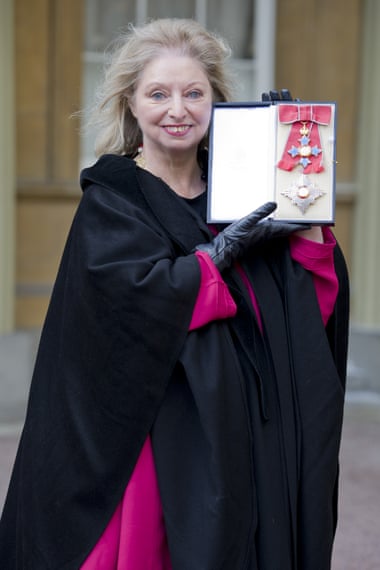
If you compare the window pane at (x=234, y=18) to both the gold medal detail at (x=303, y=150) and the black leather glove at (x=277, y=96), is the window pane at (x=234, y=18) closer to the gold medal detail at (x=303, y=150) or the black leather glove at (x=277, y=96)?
the black leather glove at (x=277, y=96)

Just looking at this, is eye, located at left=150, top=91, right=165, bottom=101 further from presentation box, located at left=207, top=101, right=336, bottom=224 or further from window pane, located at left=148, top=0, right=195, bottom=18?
window pane, located at left=148, top=0, right=195, bottom=18

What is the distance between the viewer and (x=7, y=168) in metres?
6.90

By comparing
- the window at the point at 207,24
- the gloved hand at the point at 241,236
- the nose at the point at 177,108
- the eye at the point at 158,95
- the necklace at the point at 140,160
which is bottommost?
the gloved hand at the point at 241,236

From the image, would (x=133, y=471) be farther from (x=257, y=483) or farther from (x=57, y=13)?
(x=57, y=13)

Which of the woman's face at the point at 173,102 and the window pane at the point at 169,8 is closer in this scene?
the woman's face at the point at 173,102

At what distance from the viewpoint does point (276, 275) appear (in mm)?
2449

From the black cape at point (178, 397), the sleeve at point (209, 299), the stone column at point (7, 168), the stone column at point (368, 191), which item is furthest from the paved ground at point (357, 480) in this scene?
the sleeve at point (209, 299)

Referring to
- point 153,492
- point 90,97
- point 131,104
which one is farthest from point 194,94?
point 90,97

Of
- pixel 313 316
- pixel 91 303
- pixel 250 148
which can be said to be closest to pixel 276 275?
pixel 313 316

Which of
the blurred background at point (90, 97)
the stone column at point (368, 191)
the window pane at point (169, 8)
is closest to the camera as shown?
the blurred background at point (90, 97)

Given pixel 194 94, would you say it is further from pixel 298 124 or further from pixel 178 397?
pixel 178 397

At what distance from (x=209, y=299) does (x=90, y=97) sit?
211 inches

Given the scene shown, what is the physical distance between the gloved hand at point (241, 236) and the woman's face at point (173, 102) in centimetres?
28

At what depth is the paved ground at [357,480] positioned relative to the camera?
4098 millimetres
